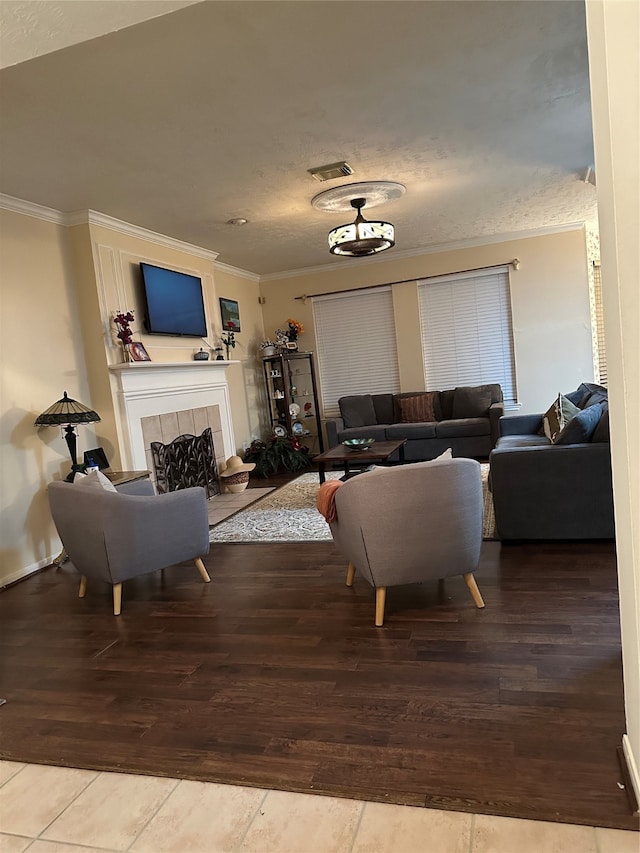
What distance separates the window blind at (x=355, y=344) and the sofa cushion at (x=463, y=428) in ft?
3.99

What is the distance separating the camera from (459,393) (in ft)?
23.2

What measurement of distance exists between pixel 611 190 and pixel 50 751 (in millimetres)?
2510

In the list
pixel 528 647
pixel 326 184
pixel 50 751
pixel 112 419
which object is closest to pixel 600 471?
pixel 528 647

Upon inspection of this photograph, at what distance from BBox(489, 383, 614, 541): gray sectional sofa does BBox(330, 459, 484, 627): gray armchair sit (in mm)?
837

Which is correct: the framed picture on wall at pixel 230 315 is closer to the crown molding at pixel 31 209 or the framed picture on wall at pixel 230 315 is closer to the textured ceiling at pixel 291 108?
the textured ceiling at pixel 291 108

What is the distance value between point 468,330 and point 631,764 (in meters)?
6.23

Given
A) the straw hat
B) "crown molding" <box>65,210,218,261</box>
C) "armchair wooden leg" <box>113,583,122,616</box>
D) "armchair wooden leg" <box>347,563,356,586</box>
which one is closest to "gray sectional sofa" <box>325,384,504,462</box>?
the straw hat

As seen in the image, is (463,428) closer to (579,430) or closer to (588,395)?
(588,395)

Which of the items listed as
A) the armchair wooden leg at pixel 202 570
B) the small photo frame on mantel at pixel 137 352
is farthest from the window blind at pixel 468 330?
the armchair wooden leg at pixel 202 570

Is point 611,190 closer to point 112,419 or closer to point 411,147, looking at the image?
point 411,147

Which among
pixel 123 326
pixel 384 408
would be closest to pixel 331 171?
pixel 123 326

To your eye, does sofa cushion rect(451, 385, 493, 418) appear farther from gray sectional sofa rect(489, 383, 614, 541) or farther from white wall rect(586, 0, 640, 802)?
white wall rect(586, 0, 640, 802)

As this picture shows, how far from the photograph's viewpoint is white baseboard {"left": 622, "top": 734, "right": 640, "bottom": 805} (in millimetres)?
1504

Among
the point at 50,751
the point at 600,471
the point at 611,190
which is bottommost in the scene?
the point at 50,751
